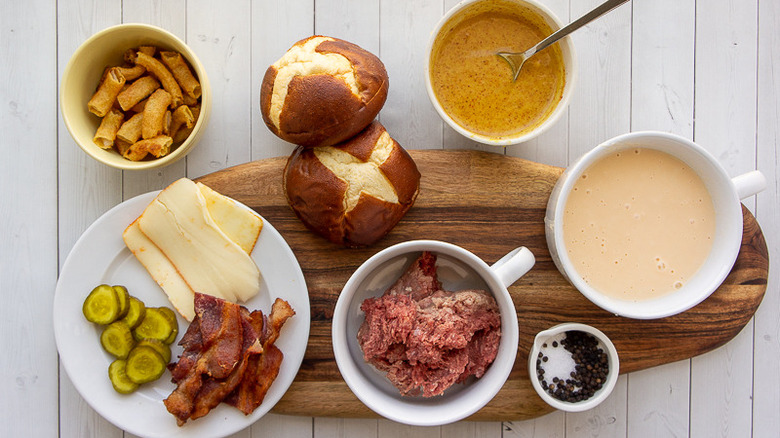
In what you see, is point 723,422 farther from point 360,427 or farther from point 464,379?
point 360,427

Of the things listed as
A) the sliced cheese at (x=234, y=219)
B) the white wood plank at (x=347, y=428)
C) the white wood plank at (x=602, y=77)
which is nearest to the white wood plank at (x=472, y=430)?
the white wood plank at (x=347, y=428)

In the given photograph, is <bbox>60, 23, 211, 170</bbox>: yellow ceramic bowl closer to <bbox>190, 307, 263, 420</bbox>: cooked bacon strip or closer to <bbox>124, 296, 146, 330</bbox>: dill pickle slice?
<bbox>124, 296, 146, 330</bbox>: dill pickle slice

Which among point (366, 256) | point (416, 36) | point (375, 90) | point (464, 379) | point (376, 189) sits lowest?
point (464, 379)

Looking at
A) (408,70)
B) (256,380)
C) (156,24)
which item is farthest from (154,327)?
(408,70)

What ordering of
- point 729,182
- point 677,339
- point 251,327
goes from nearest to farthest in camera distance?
point 729,182
point 251,327
point 677,339

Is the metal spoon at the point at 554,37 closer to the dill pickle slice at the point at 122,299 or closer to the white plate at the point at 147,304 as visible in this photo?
the white plate at the point at 147,304

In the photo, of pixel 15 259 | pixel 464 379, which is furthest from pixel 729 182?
pixel 15 259

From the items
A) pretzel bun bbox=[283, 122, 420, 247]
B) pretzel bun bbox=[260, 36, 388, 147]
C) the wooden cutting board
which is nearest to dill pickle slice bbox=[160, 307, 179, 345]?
the wooden cutting board

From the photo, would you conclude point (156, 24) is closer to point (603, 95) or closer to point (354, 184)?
point (354, 184)
